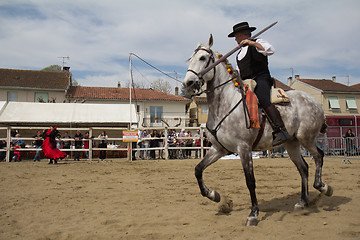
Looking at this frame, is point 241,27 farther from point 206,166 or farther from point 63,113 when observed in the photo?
point 63,113

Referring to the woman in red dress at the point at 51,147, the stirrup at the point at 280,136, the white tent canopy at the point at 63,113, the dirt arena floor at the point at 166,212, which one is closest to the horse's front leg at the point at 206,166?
the dirt arena floor at the point at 166,212

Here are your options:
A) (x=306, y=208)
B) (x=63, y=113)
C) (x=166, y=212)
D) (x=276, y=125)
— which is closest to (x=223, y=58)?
(x=276, y=125)

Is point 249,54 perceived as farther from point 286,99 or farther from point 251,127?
point 251,127

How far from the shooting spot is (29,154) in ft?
65.5

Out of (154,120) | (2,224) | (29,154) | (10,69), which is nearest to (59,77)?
(10,69)

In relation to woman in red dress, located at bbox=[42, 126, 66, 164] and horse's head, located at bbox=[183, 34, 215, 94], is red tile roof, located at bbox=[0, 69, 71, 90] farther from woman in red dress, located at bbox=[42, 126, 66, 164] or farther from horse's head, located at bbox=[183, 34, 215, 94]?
horse's head, located at bbox=[183, 34, 215, 94]

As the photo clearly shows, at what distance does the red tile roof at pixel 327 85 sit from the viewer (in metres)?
42.5

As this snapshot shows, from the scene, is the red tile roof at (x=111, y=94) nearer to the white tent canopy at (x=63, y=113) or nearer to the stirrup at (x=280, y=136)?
the white tent canopy at (x=63, y=113)

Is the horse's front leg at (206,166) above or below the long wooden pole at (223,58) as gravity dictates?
below

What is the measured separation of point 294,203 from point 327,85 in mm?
44420

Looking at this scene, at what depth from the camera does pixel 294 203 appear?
5.53 meters

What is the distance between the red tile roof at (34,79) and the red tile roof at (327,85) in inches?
1387

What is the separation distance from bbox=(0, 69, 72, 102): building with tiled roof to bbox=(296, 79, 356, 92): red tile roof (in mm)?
35223

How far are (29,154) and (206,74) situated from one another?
1897cm
